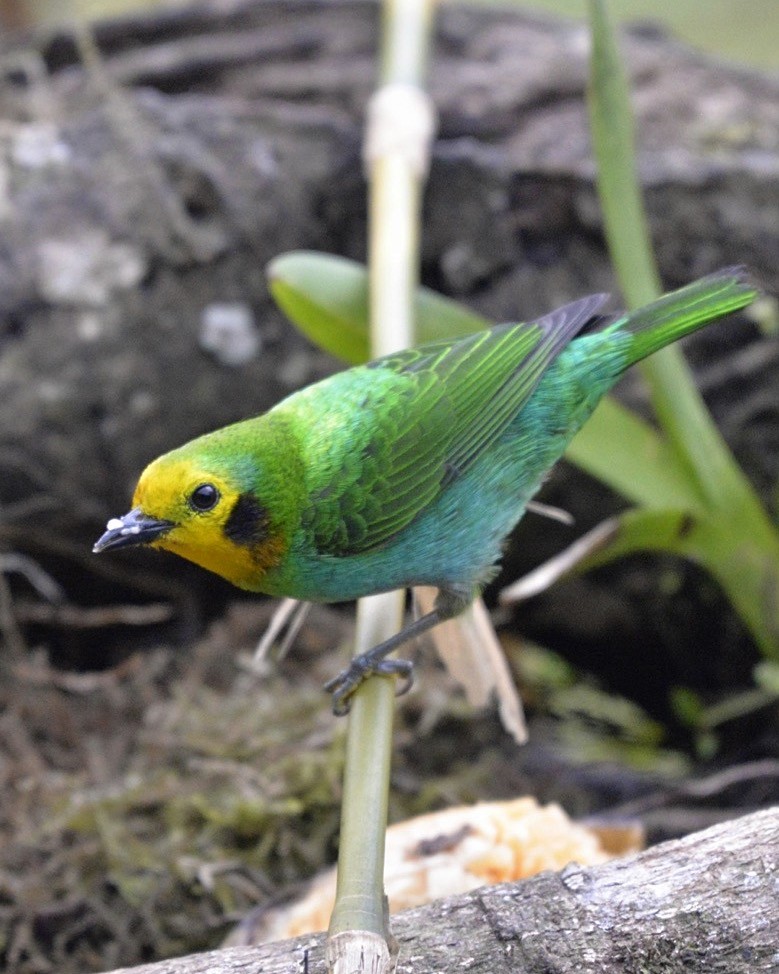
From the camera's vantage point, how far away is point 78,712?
7.72ft

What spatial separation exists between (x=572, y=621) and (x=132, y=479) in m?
1.20

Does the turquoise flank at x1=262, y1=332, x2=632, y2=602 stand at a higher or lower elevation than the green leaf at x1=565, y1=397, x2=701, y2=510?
lower

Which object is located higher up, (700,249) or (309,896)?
(700,249)

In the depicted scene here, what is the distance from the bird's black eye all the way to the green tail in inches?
31.3

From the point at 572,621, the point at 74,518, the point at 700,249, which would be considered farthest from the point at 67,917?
the point at 700,249

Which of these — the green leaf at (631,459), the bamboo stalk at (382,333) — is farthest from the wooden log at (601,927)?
the green leaf at (631,459)

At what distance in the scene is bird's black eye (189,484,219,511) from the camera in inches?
54.7

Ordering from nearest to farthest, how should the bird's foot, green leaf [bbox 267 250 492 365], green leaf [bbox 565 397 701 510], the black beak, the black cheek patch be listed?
the black beak, the black cheek patch, the bird's foot, green leaf [bbox 267 250 492 365], green leaf [bbox 565 397 701 510]

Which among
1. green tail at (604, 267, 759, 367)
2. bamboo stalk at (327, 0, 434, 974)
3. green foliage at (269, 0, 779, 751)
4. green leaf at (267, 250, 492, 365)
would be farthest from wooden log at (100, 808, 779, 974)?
green leaf at (267, 250, 492, 365)

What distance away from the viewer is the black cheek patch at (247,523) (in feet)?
4.79

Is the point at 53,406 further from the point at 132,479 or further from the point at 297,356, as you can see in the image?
the point at 297,356

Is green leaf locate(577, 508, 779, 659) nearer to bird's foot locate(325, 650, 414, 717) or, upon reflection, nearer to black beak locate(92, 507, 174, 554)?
bird's foot locate(325, 650, 414, 717)

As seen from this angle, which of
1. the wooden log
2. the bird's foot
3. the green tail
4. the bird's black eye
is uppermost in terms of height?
the green tail

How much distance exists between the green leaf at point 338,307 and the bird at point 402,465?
36cm
